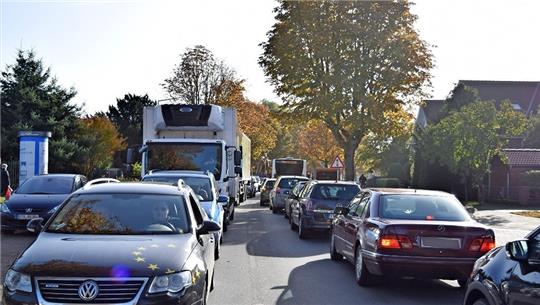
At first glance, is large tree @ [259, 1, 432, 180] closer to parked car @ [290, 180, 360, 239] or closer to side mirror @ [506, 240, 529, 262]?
parked car @ [290, 180, 360, 239]

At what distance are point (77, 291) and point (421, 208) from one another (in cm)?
573

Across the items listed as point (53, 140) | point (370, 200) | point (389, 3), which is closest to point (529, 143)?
point (389, 3)

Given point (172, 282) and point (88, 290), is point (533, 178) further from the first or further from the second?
point (88, 290)

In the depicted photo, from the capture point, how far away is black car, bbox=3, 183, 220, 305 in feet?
17.7

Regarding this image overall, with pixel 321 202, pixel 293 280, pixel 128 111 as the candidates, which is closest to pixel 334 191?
pixel 321 202

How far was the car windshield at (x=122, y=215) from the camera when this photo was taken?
22.0 feet

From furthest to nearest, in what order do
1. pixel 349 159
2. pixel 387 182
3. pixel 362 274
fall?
pixel 387 182, pixel 349 159, pixel 362 274

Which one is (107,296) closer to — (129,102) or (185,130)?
(185,130)

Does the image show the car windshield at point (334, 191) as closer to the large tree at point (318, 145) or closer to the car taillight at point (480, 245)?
the car taillight at point (480, 245)

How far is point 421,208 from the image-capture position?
959cm

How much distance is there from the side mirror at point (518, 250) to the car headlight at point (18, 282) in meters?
3.91

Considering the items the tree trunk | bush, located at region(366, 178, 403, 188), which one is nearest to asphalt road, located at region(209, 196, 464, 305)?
the tree trunk

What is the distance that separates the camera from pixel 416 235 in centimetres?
874

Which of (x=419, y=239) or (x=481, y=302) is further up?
(x=419, y=239)
